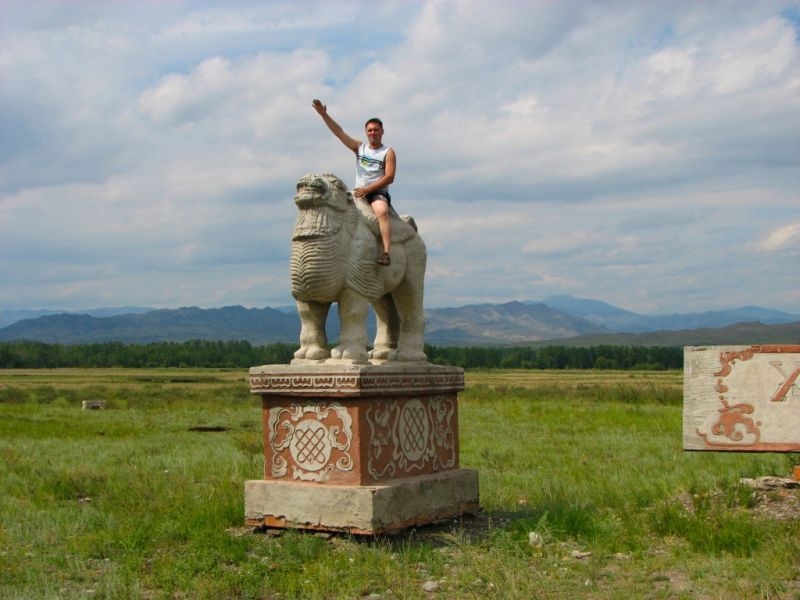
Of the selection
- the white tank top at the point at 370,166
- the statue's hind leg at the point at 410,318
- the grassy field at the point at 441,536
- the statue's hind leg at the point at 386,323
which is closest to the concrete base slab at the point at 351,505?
the grassy field at the point at 441,536

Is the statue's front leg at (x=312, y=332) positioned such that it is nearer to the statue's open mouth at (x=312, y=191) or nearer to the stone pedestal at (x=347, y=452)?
the stone pedestal at (x=347, y=452)

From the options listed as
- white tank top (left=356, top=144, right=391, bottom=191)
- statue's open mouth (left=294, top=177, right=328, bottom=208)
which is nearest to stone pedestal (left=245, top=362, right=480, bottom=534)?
statue's open mouth (left=294, top=177, right=328, bottom=208)

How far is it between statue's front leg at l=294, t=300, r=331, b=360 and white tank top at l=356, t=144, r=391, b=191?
3.77ft

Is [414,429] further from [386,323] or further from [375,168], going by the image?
[375,168]

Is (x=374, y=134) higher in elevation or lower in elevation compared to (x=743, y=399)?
higher

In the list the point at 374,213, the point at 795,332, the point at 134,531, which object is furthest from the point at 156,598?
the point at 795,332

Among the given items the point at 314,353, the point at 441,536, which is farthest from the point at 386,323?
the point at 441,536

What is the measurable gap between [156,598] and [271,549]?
126 cm

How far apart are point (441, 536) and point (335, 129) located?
12.0 feet

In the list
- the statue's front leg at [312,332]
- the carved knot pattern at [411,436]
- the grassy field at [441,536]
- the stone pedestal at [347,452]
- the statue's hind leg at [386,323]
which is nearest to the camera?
the grassy field at [441,536]

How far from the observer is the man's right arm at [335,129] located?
8.21 m

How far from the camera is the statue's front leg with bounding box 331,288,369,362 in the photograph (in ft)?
24.6

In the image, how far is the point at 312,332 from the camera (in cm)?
777

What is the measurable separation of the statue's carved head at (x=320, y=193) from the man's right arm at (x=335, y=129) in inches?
25.2
